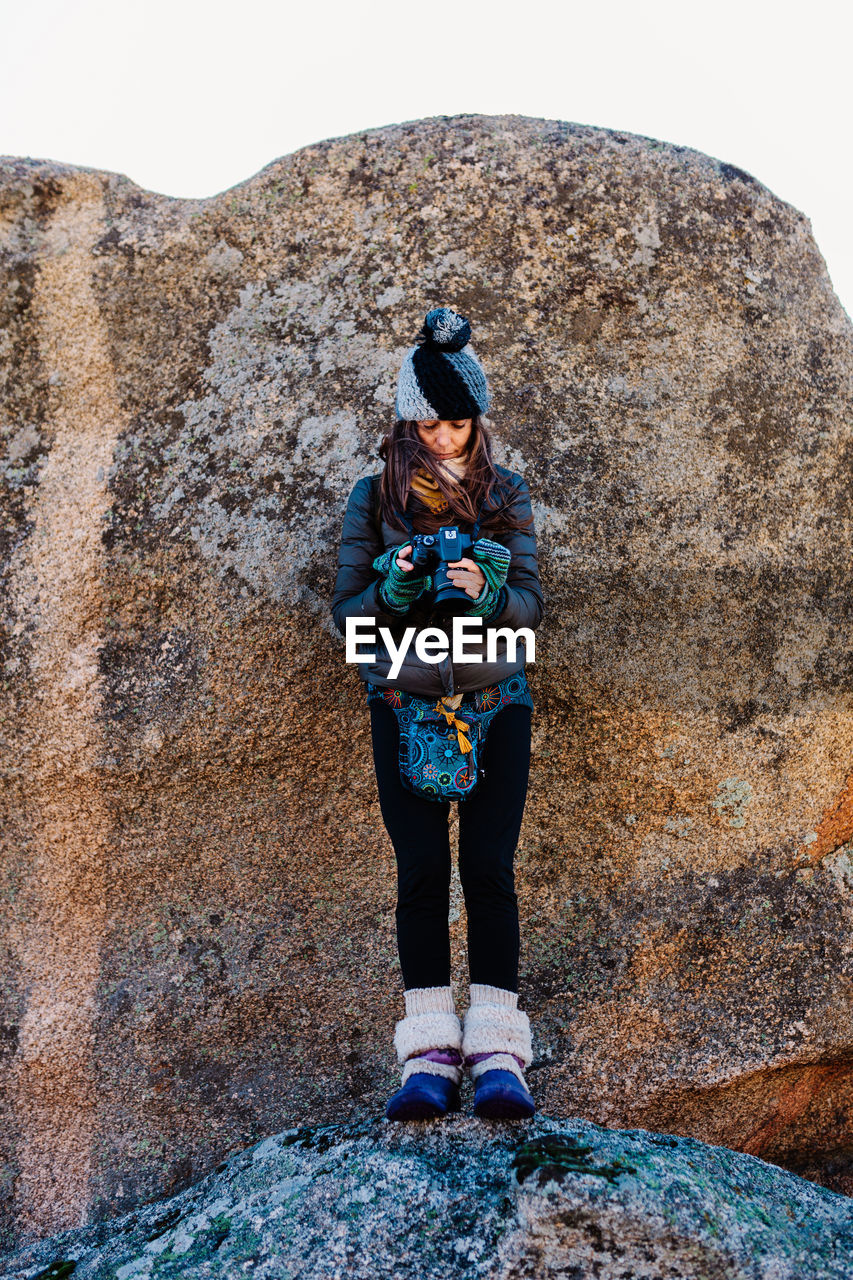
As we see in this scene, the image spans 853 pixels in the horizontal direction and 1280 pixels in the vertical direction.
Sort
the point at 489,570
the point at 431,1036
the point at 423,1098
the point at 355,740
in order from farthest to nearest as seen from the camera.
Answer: the point at 355,740, the point at 489,570, the point at 431,1036, the point at 423,1098

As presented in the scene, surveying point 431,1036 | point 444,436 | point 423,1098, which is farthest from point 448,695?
point 423,1098

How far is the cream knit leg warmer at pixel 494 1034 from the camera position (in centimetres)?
294

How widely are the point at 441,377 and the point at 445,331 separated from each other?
161mm

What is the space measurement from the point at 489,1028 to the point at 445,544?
1.40 m

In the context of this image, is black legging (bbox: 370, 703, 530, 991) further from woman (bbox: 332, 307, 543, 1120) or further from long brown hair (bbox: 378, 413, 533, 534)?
long brown hair (bbox: 378, 413, 533, 534)

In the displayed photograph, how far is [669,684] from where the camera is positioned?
3.99m

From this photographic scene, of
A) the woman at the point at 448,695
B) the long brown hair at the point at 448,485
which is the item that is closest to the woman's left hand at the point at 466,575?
the woman at the point at 448,695

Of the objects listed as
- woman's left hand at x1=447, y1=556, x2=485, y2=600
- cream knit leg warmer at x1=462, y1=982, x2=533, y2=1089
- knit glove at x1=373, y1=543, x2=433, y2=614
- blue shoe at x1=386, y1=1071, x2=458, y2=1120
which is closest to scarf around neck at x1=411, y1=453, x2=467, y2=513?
knit glove at x1=373, y1=543, x2=433, y2=614

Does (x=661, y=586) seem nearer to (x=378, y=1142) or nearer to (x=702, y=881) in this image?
(x=702, y=881)

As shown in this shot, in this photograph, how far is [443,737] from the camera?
3.17m

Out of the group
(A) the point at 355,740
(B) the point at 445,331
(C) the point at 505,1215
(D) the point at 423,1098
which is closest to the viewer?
(C) the point at 505,1215

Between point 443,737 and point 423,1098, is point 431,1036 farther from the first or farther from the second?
point 443,737

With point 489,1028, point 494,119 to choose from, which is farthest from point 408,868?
point 494,119

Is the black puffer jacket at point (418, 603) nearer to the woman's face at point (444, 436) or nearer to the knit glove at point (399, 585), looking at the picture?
the knit glove at point (399, 585)
